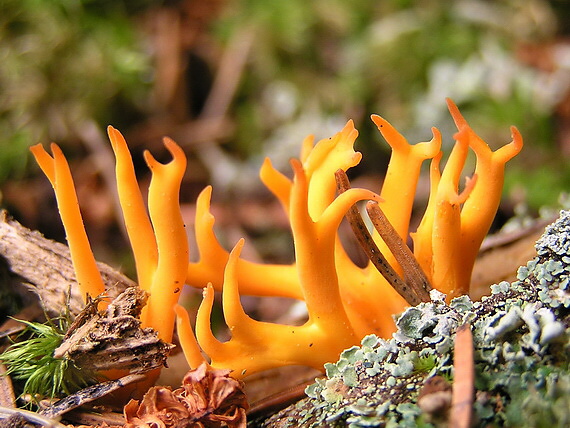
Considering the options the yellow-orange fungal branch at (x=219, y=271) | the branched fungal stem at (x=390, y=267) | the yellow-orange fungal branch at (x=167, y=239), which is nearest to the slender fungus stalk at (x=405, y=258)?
the branched fungal stem at (x=390, y=267)

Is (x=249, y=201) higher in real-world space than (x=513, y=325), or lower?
higher

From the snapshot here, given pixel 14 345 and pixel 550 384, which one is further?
pixel 14 345

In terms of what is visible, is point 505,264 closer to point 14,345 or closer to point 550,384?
point 550,384

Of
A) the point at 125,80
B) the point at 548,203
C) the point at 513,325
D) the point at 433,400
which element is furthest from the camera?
the point at 125,80

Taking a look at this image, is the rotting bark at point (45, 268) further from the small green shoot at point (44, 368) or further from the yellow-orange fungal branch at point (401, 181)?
the yellow-orange fungal branch at point (401, 181)

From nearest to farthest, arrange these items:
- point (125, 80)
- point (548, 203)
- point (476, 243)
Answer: point (476, 243) → point (548, 203) → point (125, 80)

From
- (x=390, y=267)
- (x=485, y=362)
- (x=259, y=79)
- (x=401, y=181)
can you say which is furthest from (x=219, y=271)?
(x=259, y=79)

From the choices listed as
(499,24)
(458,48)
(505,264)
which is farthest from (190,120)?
(505,264)

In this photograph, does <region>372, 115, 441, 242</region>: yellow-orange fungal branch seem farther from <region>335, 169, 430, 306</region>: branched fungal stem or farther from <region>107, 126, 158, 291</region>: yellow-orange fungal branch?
<region>107, 126, 158, 291</region>: yellow-orange fungal branch
